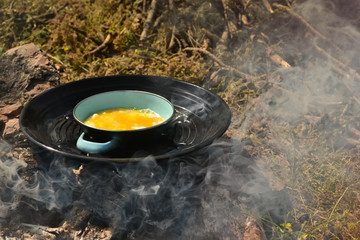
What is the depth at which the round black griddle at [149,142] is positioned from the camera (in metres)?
2.14

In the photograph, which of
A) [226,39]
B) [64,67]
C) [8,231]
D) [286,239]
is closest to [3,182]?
[8,231]

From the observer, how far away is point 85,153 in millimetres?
2156

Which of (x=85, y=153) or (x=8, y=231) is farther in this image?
(x=8, y=231)

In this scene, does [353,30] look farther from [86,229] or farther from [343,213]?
[86,229]

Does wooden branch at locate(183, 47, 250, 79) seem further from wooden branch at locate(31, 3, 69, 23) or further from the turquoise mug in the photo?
wooden branch at locate(31, 3, 69, 23)

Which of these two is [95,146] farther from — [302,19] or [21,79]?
[302,19]

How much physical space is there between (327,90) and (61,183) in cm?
340

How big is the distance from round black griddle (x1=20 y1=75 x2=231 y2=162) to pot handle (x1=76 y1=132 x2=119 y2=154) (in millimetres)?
38

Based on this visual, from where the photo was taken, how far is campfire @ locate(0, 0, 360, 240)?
2363 mm

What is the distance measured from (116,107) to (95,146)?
0.61m

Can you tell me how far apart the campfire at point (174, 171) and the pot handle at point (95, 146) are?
42 mm

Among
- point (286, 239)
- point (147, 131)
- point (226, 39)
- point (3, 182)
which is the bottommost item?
point (286, 239)

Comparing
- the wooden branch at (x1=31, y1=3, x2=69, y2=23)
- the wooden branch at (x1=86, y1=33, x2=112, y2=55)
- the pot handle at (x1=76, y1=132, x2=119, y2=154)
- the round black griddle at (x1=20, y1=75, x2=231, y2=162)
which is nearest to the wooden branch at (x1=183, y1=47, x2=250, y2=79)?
the wooden branch at (x1=86, y1=33, x2=112, y2=55)

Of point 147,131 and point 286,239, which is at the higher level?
point 147,131
